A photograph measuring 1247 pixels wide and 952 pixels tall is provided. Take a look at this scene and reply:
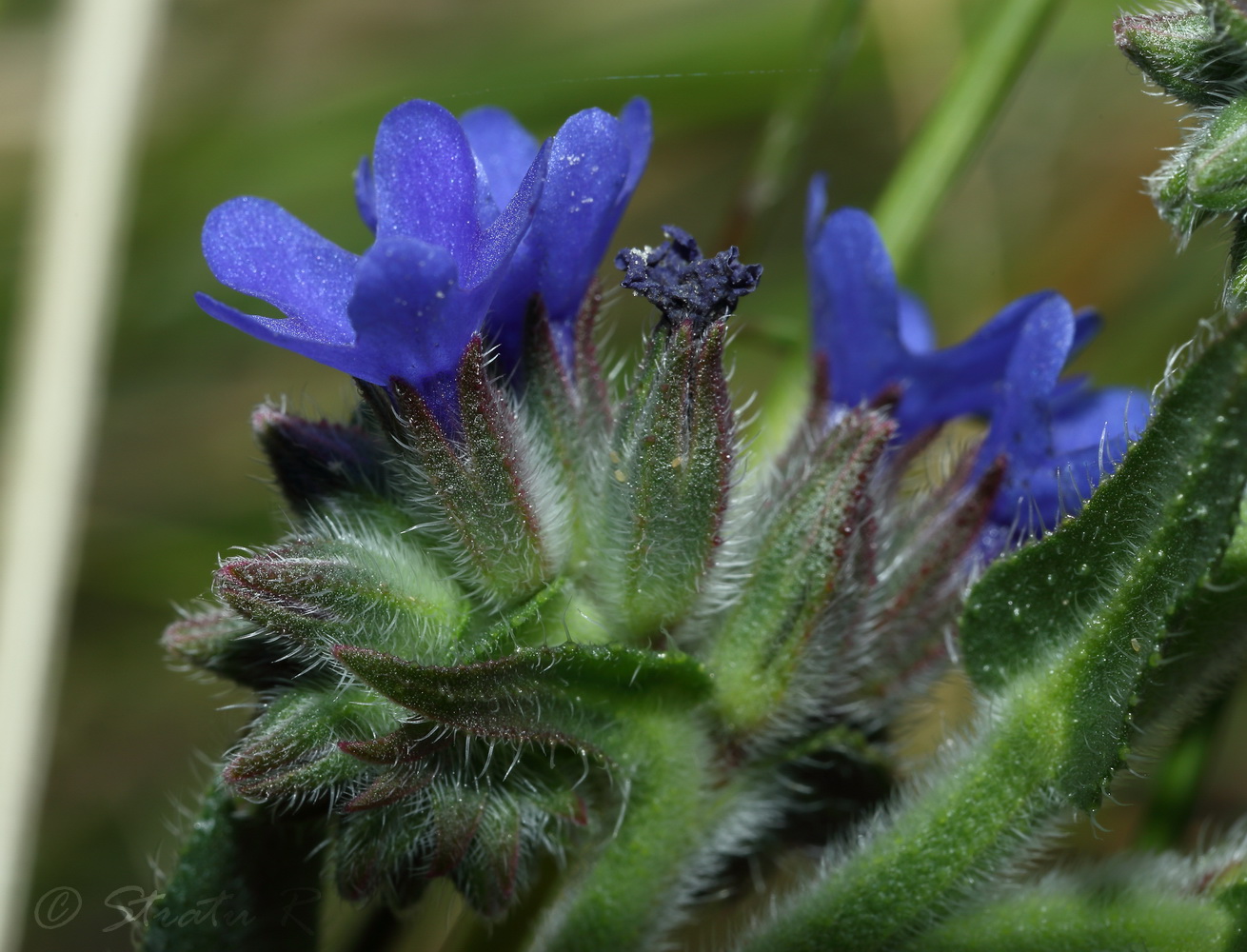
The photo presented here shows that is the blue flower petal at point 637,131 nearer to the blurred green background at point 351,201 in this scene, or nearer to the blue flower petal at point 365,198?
the blue flower petal at point 365,198

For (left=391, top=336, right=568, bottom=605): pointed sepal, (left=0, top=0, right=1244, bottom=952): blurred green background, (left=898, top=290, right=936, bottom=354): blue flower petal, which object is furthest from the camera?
(left=0, top=0, right=1244, bottom=952): blurred green background

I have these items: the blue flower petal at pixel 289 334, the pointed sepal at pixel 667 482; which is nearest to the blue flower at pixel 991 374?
the pointed sepal at pixel 667 482

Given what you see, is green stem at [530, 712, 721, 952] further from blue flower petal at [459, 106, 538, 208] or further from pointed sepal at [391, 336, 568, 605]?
blue flower petal at [459, 106, 538, 208]

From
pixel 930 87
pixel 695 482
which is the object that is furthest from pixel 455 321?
pixel 930 87

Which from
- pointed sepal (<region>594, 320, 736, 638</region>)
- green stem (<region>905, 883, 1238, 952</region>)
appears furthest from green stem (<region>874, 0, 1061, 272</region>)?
green stem (<region>905, 883, 1238, 952</region>)

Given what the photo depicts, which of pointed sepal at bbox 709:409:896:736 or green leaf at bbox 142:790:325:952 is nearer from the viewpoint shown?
pointed sepal at bbox 709:409:896:736

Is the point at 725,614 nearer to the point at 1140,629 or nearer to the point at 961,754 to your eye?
the point at 961,754

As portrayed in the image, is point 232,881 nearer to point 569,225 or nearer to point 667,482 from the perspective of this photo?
point 667,482

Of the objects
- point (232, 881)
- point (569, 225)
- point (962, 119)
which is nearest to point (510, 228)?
point (569, 225)
